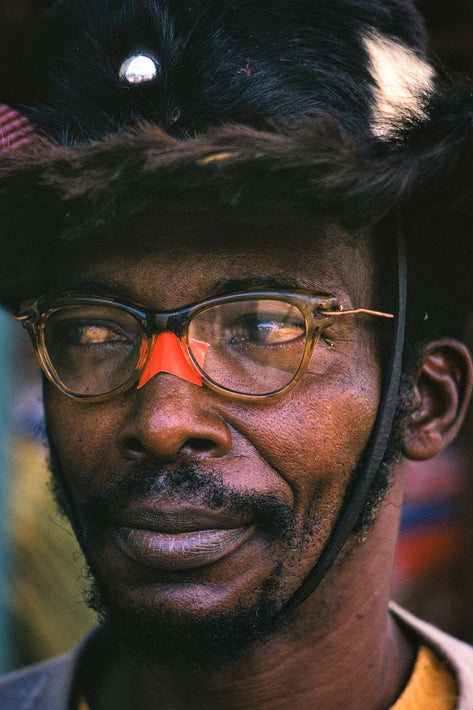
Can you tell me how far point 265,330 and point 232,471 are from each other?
0.33 m

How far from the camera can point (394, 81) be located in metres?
1.71

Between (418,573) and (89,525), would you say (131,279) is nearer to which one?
(89,525)

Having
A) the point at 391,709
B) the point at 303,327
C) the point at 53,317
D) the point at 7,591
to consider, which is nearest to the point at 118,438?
the point at 53,317

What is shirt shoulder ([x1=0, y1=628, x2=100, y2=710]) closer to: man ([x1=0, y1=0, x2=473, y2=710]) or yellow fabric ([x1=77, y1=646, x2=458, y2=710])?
man ([x1=0, y1=0, x2=473, y2=710])

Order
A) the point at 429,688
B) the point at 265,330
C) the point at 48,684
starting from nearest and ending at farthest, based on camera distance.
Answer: the point at 265,330 → the point at 429,688 → the point at 48,684

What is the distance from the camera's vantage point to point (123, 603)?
168cm

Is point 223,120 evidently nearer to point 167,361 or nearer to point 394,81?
point 394,81

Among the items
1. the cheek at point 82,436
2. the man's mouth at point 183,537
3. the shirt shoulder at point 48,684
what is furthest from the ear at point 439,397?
the shirt shoulder at point 48,684

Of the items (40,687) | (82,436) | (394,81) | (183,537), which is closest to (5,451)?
(40,687)

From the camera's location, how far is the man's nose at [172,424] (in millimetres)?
1544

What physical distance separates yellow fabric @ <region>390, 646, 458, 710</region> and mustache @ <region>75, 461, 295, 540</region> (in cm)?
59

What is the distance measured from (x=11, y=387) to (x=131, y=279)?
2.34m

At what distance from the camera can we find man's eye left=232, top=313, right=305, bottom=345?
5.39ft

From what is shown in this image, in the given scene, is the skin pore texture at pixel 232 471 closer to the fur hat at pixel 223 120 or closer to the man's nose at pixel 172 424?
the man's nose at pixel 172 424
